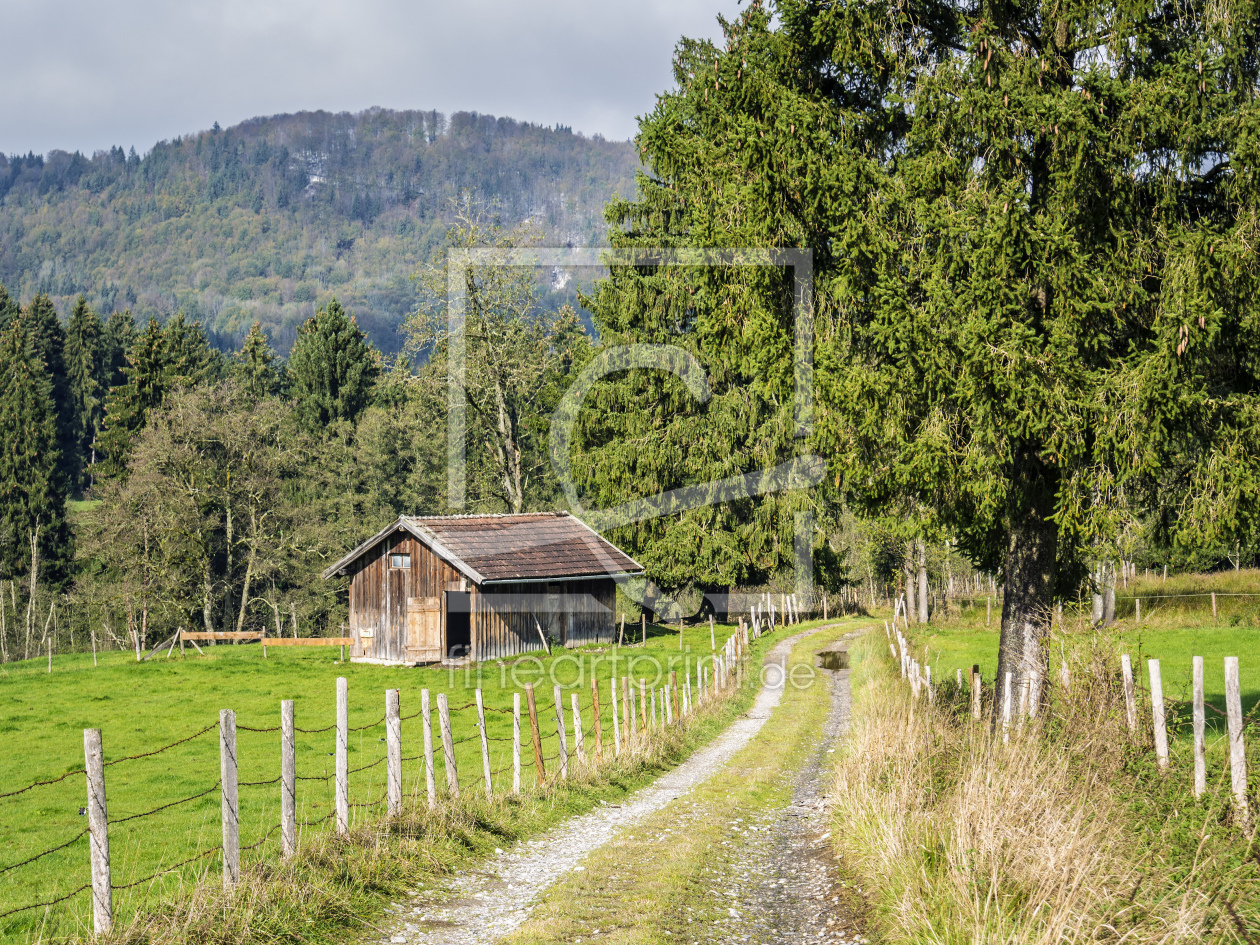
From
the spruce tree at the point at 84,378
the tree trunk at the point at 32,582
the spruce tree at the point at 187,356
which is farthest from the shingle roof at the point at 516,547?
the spruce tree at the point at 84,378

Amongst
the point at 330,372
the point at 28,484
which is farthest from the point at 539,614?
the point at 28,484

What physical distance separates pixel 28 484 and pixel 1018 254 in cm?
7370

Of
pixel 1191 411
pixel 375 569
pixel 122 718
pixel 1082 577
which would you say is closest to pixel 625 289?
Answer: pixel 375 569

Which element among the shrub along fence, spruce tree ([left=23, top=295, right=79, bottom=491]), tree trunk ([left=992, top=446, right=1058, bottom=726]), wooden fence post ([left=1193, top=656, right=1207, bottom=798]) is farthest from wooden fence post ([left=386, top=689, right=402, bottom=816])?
spruce tree ([left=23, top=295, right=79, bottom=491])

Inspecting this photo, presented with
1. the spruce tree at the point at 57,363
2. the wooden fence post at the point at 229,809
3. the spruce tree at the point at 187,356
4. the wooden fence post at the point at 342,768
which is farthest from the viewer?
the spruce tree at the point at 57,363

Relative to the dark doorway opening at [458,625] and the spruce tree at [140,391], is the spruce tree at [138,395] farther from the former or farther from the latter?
the dark doorway opening at [458,625]

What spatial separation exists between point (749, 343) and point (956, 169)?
3.84 meters

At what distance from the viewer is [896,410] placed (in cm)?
1277

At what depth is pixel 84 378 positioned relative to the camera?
94.3 meters

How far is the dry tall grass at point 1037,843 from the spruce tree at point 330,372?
67793mm

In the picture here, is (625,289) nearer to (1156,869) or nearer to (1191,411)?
(1191,411)

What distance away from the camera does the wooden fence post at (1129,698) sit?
10.6 metres

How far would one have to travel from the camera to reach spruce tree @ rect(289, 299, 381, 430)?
7425cm

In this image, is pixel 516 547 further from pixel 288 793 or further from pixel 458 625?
pixel 288 793
